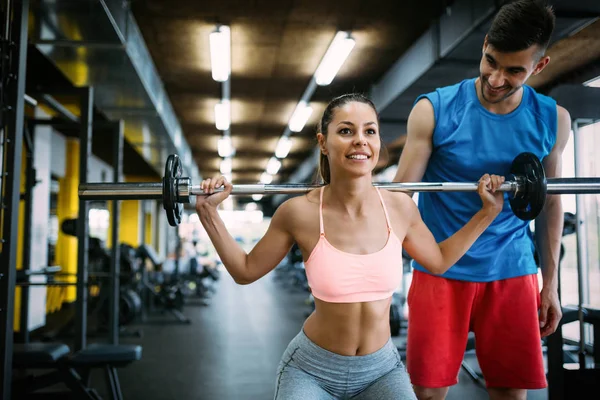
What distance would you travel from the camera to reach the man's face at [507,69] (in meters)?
1.25

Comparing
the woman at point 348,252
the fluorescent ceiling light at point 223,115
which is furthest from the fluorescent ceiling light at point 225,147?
the woman at point 348,252

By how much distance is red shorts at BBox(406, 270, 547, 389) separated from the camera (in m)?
1.37

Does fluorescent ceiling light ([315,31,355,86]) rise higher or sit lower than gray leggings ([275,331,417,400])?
higher

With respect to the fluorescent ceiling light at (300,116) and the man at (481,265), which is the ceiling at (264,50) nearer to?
the fluorescent ceiling light at (300,116)

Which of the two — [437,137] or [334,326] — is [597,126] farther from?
[334,326]

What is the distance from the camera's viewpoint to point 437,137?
4.57ft

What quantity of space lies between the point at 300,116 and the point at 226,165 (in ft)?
17.1

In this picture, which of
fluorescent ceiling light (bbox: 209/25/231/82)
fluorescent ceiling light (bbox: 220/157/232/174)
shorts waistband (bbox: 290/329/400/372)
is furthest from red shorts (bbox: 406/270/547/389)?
fluorescent ceiling light (bbox: 220/157/232/174)

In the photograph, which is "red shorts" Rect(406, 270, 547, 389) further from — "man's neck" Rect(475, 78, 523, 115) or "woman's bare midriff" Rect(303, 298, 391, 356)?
"man's neck" Rect(475, 78, 523, 115)

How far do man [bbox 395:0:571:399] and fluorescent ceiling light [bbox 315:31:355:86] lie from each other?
10.8ft

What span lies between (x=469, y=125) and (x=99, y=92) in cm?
439

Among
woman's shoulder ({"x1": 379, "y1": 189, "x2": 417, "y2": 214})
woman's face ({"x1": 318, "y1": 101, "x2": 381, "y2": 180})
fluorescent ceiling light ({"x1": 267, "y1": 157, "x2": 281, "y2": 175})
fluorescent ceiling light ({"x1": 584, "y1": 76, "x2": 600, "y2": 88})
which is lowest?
woman's shoulder ({"x1": 379, "y1": 189, "x2": 417, "y2": 214})

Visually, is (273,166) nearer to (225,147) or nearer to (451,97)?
(225,147)

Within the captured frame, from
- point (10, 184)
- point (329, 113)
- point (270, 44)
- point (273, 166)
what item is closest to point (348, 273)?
point (329, 113)
